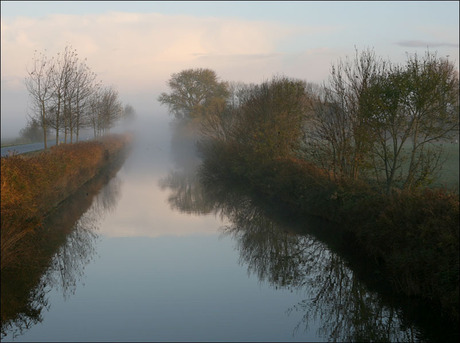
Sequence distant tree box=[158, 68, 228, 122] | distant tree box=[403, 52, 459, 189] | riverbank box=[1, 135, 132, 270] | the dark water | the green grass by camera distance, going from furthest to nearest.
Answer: distant tree box=[158, 68, 228, 122] < the green grass < distant tree box=[403, 52, 459, 189] < riverbank box=[1, 135, 132, 270] < the dark water

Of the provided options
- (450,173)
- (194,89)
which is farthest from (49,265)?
(194,89)

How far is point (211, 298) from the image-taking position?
1052 cm

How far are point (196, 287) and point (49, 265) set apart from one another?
4.35 meters

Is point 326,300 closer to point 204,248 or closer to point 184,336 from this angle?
point 184,336

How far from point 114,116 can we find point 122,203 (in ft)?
155

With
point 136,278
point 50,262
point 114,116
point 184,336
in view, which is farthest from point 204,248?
point 114,116

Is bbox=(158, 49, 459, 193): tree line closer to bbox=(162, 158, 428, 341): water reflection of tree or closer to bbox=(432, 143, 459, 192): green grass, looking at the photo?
bbox=(162, 158, 428, 341): water reflection of tree

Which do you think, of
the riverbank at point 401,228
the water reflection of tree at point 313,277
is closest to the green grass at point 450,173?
the riverbank at point 401,228

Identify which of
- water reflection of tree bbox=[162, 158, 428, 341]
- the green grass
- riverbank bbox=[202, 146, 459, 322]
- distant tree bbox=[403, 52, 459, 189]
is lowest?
the green grass

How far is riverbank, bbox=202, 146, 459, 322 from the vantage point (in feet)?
31.5

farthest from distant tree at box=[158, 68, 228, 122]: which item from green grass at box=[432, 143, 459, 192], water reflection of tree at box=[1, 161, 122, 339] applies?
water reflection of tree at box=[1, 161, 122, 339]

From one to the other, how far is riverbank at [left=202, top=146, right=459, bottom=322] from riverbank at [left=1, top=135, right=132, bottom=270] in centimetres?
879

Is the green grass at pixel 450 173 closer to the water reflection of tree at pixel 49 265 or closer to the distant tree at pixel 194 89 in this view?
the water reflection of tree at pixel 49 265

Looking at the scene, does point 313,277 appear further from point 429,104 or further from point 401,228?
point 429,104
